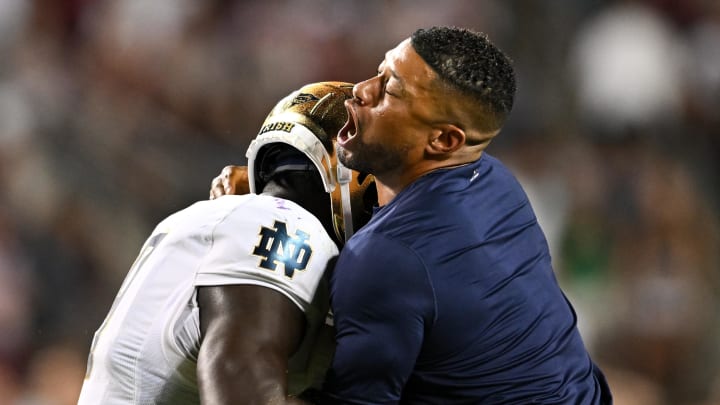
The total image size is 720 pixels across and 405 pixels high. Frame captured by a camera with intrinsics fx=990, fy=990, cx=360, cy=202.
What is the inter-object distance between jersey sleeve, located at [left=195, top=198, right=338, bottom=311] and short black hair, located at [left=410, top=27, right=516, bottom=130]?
0.44 meters

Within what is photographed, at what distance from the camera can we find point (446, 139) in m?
2.18

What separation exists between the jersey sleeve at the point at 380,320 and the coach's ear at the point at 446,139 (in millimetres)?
276

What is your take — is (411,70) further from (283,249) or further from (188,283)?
(188,283)

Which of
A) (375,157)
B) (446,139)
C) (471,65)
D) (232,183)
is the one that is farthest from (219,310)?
(232,183)

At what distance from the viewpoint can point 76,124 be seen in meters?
4.80

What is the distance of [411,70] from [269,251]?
0.50m

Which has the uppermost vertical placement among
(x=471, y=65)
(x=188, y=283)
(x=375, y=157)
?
(x=471, y=65)

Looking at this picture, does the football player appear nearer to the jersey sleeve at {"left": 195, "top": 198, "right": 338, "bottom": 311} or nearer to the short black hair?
the jersey sleeve at {"left": 195, "top": 198, "right": 338, "bottom": 311}

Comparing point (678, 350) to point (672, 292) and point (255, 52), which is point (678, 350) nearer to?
point (672, 292)

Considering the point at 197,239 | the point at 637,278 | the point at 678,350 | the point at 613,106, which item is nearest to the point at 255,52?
the point at 613,106

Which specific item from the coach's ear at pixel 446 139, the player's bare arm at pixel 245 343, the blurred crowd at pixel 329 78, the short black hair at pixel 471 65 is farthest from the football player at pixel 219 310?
the blurred crowd at pixel 329 78

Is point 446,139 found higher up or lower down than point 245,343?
higher up

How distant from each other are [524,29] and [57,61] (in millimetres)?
2351

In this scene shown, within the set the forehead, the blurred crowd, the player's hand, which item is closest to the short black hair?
the forehead
